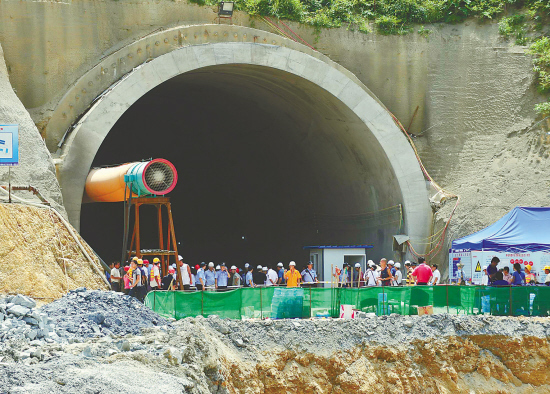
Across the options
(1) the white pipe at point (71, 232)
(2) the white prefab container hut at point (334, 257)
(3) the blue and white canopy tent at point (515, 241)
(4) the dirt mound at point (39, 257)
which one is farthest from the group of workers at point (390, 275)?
(4) the dirt mound at point (39, 257)

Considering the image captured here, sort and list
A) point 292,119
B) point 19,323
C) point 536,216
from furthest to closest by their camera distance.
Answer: point 292,119 < point 536,216 < point 19,323

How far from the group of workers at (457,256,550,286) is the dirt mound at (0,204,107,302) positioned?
9.82m

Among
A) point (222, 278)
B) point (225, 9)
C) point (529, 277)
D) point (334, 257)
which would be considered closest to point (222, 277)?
point (222, 278)

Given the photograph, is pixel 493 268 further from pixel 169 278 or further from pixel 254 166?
pixel 254 166

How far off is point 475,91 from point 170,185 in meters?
13.3

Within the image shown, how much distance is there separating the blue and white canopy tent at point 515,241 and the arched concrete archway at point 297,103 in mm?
4472

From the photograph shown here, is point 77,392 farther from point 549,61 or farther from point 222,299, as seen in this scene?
point 549,61

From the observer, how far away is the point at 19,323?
42.2 feet

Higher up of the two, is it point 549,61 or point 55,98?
point 549,61

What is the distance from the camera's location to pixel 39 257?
1731cm

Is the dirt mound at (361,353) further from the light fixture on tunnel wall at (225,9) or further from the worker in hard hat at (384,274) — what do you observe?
→ the light fixture on tunnel wall at (225,9)

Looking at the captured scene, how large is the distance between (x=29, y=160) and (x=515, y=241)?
506 inches

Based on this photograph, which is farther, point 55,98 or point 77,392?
point 55,98

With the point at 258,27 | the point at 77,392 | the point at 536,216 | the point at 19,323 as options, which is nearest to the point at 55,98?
the point at 258,27
